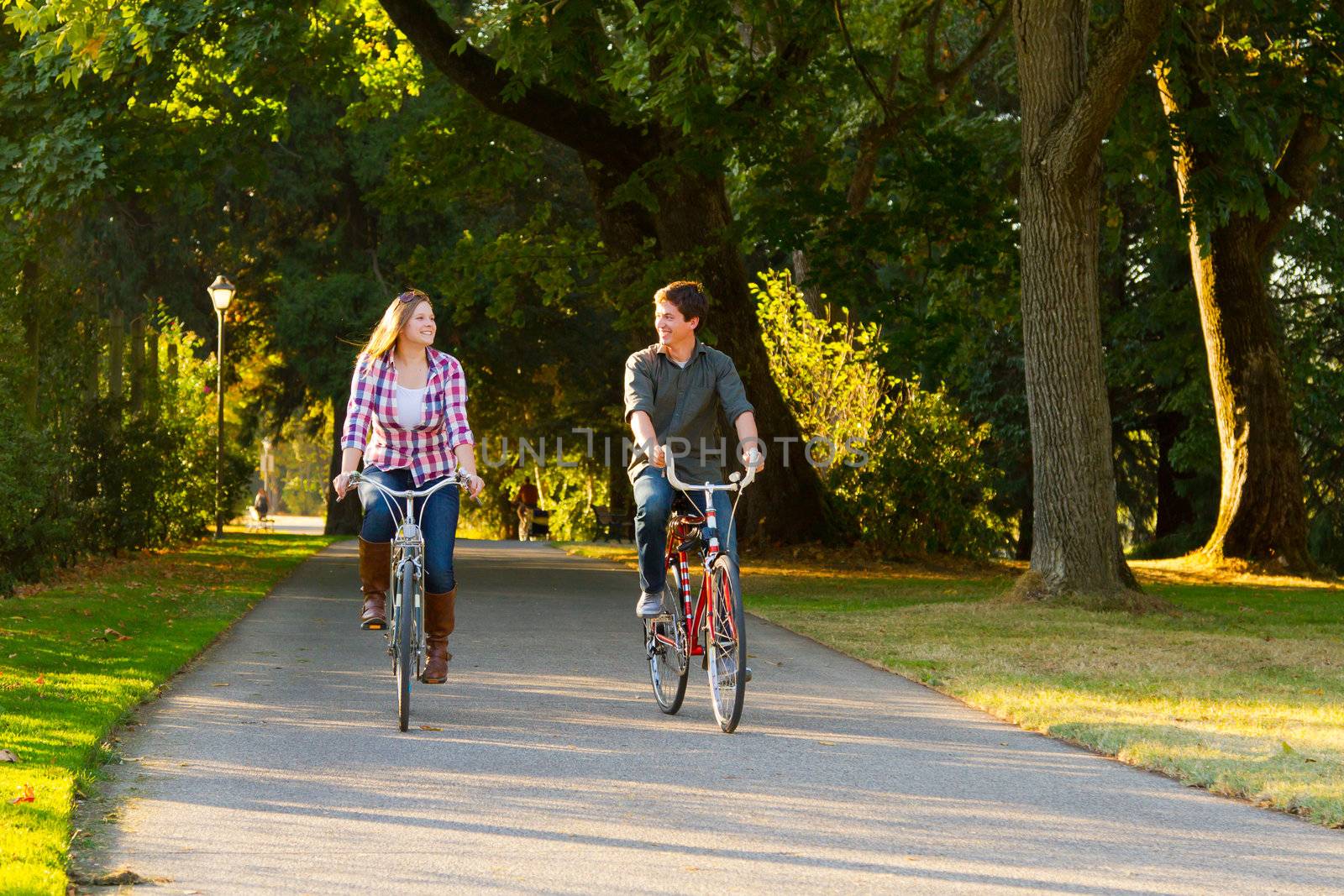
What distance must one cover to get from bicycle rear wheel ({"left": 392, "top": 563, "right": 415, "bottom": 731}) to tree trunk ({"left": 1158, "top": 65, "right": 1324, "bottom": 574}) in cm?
1732

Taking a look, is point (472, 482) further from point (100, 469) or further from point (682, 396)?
point (100, 469)

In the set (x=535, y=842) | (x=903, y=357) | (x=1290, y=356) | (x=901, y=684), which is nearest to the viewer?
(x=535, y=842)

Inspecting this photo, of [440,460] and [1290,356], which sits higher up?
[1290,356]

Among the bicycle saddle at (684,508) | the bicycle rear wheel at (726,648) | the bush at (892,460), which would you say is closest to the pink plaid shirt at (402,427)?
the bicycle saddle at (684,508)

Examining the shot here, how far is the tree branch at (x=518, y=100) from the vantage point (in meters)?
18.4

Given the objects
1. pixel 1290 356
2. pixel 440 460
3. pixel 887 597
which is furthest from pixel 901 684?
pixel 1290 356

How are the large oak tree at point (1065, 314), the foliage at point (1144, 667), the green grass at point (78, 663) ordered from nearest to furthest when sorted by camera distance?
the green grass at point (78, 663) → the foliage at point (1144, 667) → the large oak tree at point (1065, 314)

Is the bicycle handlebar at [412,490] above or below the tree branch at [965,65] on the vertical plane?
below

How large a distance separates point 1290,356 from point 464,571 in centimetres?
1605

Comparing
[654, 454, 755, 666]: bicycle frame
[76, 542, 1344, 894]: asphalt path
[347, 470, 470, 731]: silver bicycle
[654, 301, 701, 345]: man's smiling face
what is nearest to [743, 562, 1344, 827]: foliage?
[76, 542, 1344, 894]: asphalt path

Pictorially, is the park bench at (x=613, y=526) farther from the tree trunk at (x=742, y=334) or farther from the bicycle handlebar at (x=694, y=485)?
the bicycle handlebar at (x=694, y=485)

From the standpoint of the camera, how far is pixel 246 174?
19859mm

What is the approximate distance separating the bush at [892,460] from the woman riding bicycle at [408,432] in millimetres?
14257

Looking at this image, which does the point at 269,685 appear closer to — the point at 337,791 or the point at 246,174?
the point at 337,791
